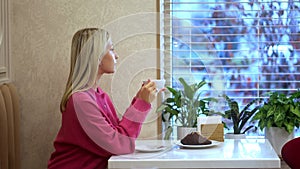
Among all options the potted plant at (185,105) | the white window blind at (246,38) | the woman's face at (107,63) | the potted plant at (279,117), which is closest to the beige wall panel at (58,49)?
the potted plant at (185,105)

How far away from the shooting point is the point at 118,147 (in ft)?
6.94

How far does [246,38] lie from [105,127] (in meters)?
1.11

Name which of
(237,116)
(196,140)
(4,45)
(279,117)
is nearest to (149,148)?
(196,140)

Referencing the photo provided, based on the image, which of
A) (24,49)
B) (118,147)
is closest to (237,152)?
(118,147)

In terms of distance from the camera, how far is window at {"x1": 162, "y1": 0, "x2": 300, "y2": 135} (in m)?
2.86

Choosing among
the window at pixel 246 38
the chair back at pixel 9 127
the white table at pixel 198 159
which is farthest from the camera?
the window at pixel 246 38

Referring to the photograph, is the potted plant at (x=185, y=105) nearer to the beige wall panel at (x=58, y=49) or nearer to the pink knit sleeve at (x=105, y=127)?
the beige wall panel at (x=58, y=49)

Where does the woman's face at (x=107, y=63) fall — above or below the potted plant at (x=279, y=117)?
above

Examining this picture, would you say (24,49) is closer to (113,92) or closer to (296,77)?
(113,92)

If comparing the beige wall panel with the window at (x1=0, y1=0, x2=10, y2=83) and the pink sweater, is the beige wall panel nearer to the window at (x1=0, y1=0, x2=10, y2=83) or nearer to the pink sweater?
the window at (x1=0, y1=0, x2=10, y2=83)

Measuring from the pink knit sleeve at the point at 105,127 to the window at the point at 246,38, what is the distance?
76cm

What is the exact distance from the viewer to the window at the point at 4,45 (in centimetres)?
254

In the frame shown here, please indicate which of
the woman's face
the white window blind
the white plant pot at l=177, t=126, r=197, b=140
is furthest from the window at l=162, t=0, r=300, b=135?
the woman's face

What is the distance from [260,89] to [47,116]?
115 cm
